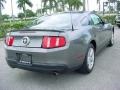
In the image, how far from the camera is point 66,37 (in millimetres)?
4016

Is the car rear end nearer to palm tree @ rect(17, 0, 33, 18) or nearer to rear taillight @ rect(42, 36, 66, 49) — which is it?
rear taillight @ rect(42, 36, 66, 49)

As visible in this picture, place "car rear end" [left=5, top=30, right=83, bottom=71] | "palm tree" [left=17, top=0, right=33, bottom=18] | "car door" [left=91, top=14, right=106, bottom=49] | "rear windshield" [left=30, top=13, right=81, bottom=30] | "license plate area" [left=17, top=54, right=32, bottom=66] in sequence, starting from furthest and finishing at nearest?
"palm tree" [left=17, top=0, right=33, bottom=18]
"car door" [left=91, top=14, right=106, bottom=49]
"rear windshield" [left=30, top=13, right=81, bottom=30]
"license plate area" [left=17, top=54, right=32, bottom=66]
"car rear end" [left=5, top=30, right=83, bottom=71]

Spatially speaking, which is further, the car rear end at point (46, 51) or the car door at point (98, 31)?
the car door at point (98, 31)

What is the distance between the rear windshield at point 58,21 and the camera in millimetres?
4782

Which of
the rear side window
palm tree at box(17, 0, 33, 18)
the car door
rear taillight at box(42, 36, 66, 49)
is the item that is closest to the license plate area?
rear taillight at box(42, 36, 66, 49)

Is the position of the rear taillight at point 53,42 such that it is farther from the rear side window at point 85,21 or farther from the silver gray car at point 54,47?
the rear side window at point 85,21

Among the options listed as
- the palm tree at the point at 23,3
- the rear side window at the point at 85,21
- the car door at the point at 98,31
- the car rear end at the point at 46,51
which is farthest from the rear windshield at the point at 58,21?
the palm tree at the point at 23,3

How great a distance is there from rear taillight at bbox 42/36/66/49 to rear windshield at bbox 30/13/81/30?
0.70m

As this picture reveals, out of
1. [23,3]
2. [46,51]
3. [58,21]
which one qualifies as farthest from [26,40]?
[23,3]

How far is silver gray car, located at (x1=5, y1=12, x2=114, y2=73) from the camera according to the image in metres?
3.96

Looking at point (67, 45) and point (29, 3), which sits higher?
point (29, 3)

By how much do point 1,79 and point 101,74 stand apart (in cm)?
224

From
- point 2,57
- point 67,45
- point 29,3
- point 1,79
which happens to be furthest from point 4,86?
point 29,3

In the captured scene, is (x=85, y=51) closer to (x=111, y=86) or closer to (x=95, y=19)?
(x=111, y=86)
